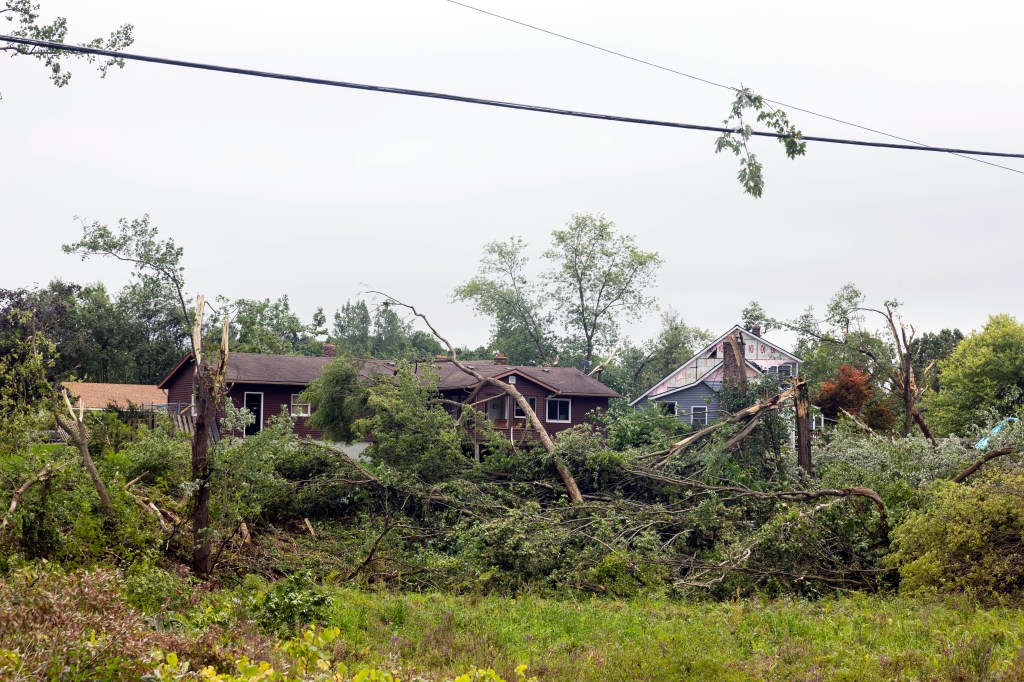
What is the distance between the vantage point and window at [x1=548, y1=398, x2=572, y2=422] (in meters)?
39.8

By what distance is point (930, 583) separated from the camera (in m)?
11.7

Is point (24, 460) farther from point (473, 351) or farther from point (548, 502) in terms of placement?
point (473, 351)

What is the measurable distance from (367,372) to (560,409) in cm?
905

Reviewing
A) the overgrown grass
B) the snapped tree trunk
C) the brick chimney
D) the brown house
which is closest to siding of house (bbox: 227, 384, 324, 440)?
the brown house

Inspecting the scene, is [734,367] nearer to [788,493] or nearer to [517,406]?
[788,493]

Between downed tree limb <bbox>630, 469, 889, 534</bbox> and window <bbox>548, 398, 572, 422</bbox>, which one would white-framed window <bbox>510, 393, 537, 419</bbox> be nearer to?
window <bbox>548, 398, 572, 422</bbox>

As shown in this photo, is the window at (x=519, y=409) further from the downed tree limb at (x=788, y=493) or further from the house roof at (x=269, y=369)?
the downed tree limb at (x=788, y=493)

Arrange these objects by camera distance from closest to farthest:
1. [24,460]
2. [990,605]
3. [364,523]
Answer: [990,605] < [24,460] < [364,523]

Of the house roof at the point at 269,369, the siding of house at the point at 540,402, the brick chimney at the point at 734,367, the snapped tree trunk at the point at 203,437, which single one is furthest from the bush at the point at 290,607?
the house roof at the point at 269,369

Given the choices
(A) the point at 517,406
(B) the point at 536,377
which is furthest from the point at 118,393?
(B) the point at 536,377

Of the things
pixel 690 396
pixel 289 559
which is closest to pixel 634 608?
pixel 289 559

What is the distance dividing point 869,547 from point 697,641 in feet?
18.2

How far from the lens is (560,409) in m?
40.0

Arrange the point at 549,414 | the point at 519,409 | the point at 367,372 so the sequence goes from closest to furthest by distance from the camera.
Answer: the point at 367,372 < the point at 519,409 < the point at 549,414
